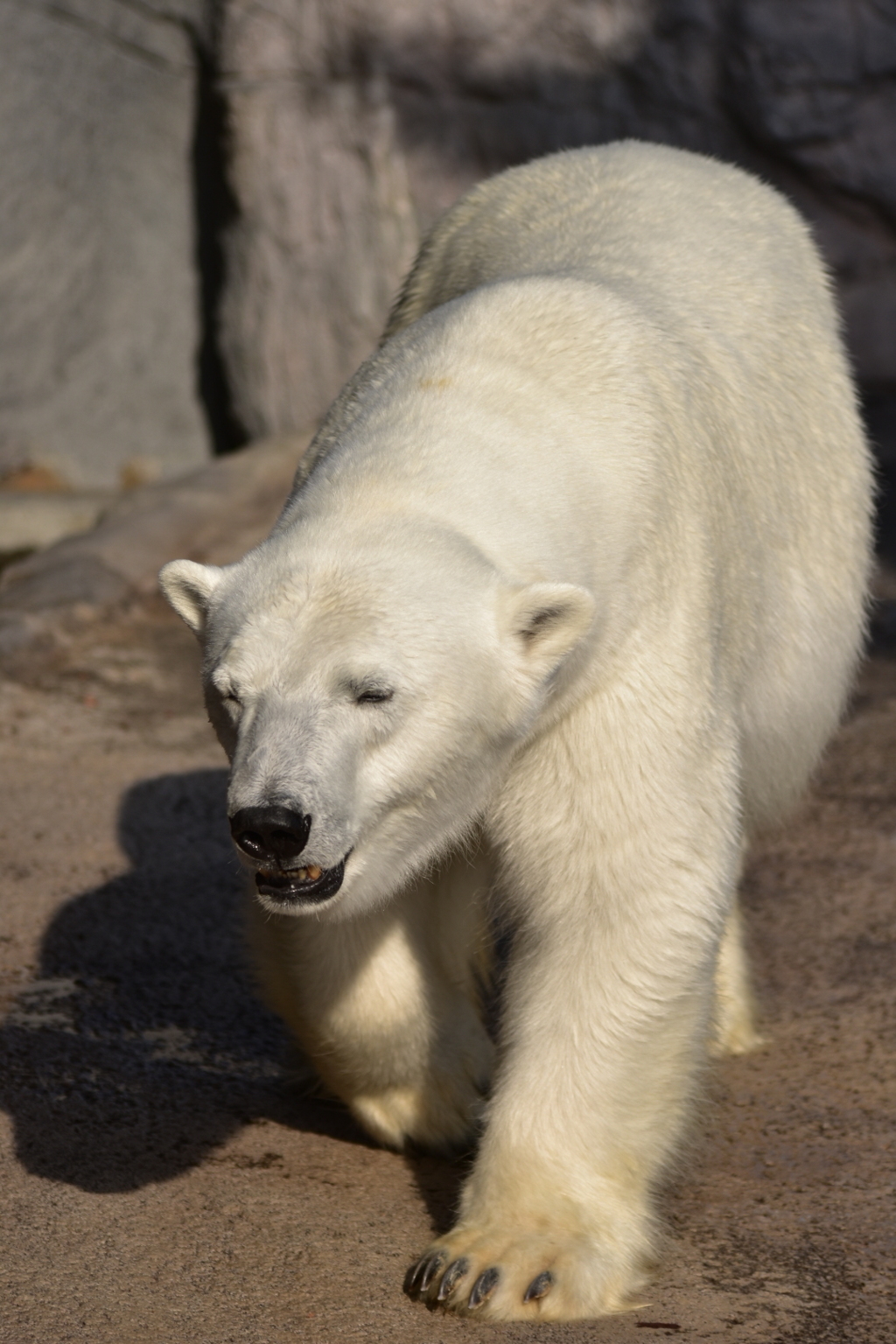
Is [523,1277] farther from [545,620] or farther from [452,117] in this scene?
[452,117]

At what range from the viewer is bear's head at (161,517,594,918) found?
2021mm

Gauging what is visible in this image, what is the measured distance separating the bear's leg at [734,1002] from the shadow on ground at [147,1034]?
830mm

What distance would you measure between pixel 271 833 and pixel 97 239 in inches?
260

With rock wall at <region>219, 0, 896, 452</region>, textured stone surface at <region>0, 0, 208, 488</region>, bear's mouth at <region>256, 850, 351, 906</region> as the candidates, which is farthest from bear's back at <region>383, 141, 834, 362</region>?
textured stone surface at <region>0, 0, 208, 488</region>

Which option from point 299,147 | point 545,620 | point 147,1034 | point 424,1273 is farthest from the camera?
point 299,147

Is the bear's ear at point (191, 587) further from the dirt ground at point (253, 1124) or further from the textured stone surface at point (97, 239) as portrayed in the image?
the textured stone surface at point (97, 239)

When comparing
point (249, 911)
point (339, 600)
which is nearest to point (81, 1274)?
point (249, 911)

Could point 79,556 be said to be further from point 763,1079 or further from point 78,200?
point 763,1079

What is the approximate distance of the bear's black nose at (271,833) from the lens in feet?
6.45

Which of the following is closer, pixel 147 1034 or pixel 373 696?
pixel 373 696

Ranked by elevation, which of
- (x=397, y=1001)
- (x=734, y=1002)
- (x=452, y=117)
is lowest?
(x=452, y=117)

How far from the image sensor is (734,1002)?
3.39 m

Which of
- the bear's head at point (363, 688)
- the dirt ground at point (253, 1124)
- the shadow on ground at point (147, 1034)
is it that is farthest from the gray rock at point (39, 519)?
the bear's head at point (363, 688)

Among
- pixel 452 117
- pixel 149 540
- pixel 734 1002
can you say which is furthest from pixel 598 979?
pixel 452 117
